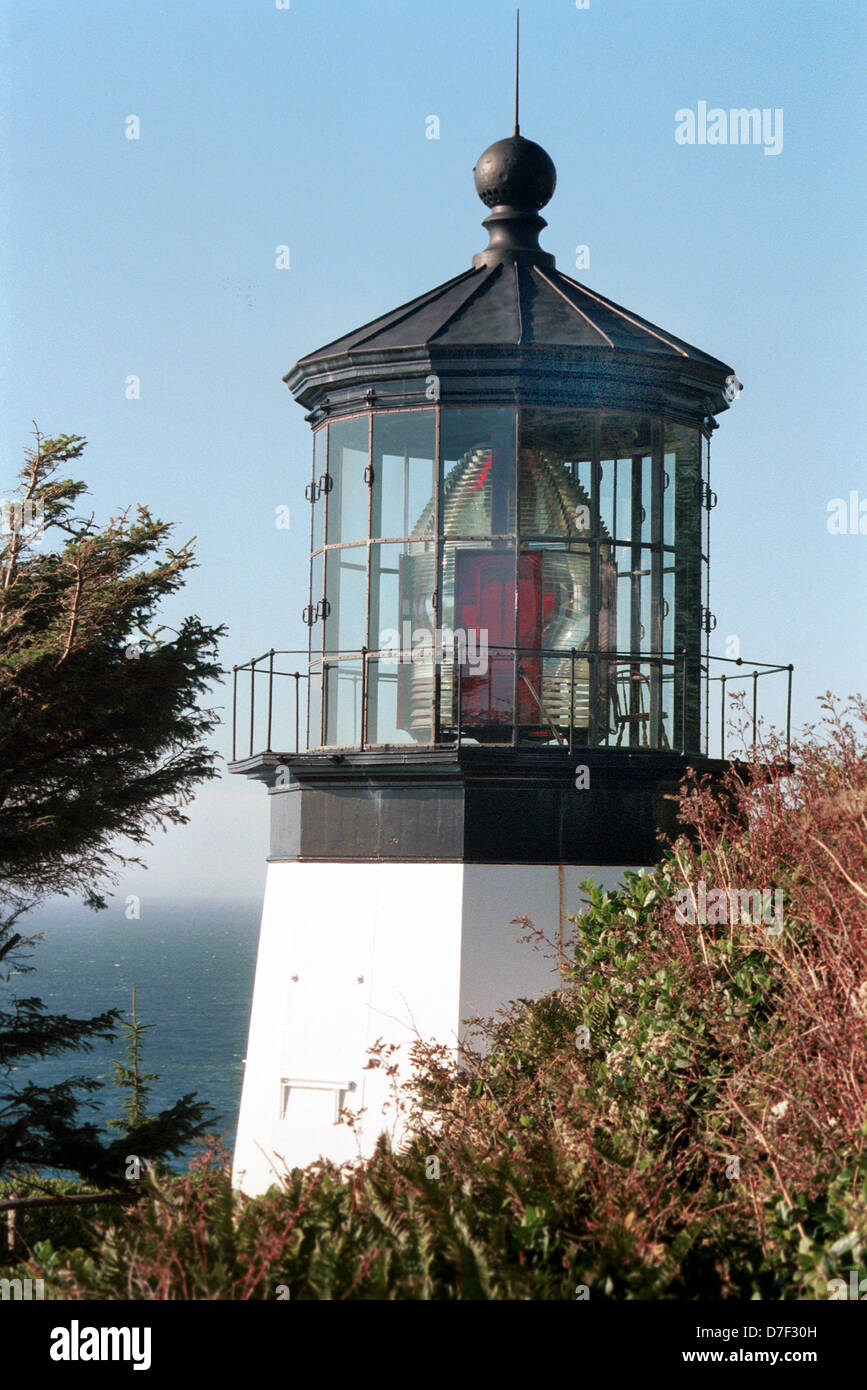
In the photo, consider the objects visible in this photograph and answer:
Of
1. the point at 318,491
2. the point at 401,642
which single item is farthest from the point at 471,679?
the point at 318,491

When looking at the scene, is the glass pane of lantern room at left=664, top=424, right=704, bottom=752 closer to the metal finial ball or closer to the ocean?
the metal finial ball

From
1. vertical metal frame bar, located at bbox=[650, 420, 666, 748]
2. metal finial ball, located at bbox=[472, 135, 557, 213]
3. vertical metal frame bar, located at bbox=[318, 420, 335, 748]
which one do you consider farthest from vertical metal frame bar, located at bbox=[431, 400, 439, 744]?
metal finial ball, located at bbox=[472, 135, 557, 213]

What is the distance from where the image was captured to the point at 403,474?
11320 mm

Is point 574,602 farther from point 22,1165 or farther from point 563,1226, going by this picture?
point 22,1165

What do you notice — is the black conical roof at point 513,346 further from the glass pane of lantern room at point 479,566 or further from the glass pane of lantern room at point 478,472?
the glass pane of lantern room at point 479,566

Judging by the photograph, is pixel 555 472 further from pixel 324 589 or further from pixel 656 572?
pixel 324 589

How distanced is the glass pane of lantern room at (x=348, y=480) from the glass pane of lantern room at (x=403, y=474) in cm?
12

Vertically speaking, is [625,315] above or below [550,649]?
above

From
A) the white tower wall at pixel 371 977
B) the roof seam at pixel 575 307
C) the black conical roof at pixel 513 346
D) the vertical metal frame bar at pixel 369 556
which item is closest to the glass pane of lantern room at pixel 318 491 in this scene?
the black conical roof at pixel 513 346

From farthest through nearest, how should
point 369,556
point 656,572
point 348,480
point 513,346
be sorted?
point 348,480
point 656,572
point 369,556
point 513,346

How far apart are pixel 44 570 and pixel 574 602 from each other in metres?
4.71

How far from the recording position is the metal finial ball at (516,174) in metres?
12.1

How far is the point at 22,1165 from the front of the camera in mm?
13414

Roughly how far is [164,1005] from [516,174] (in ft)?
254
